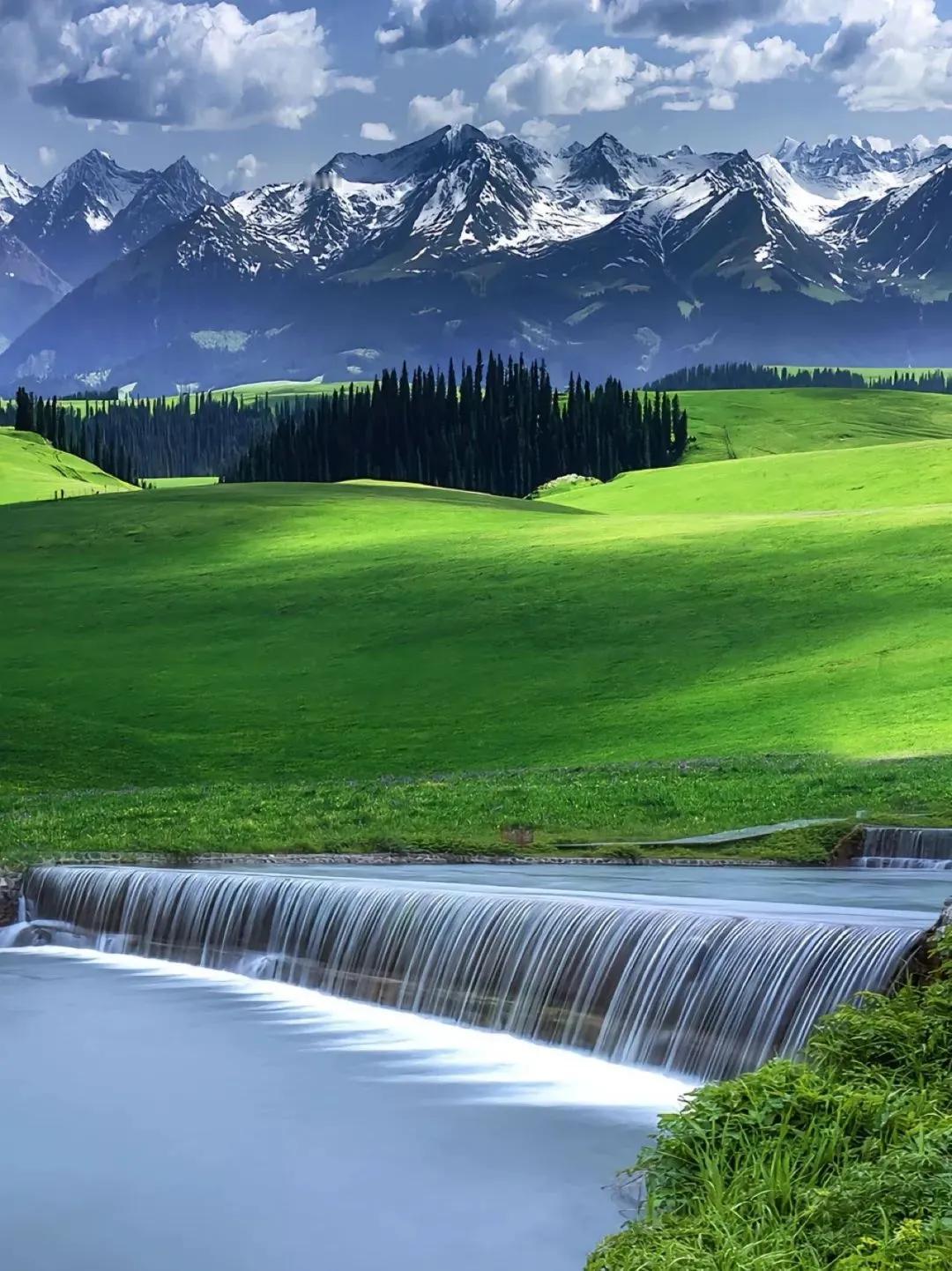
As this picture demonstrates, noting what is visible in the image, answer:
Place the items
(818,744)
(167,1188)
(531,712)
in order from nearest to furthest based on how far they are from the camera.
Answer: (167,1188) < (818,744) < (531,712)

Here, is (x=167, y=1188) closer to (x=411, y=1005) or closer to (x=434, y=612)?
(x=411, y=1005)

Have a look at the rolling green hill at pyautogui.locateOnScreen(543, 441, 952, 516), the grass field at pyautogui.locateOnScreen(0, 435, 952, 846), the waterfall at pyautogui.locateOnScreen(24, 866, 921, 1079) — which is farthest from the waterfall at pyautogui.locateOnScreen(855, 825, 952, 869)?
the rolling green hill at pyautogui.locateOnScreen(543, 441, 952, 516)

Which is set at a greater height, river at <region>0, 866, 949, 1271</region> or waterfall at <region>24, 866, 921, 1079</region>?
waterfall at <region>24, 866, 921, 1079</region>

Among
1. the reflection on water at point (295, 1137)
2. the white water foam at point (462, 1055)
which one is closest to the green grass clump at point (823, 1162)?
the reflection on water at point (295, 1137)

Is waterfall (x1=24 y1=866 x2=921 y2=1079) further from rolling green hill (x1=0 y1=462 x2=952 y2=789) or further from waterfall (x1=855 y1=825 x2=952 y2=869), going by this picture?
rolling green hill (x1=0 y1=462 x2=952 y2=789)

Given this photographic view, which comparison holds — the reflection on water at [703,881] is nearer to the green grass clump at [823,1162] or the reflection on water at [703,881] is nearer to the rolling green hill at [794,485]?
the green grass clump at [823,1162]

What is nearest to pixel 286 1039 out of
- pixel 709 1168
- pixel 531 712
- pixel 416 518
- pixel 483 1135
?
pixel 483 1135

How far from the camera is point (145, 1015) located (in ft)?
77.3

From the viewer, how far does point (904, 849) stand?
3102cm

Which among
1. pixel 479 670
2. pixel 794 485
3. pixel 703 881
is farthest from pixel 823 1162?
pixel 794 485

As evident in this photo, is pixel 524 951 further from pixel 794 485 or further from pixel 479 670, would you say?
pixel 794 485

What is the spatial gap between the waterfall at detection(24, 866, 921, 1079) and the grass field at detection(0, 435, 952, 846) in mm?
5426

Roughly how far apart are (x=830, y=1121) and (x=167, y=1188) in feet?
23.9

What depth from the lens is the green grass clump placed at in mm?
10109
